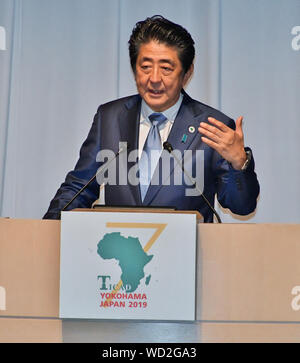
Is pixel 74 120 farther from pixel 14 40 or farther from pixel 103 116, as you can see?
pixel 14 40

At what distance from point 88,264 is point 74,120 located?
2025 millimetres

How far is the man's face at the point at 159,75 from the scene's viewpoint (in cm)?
395

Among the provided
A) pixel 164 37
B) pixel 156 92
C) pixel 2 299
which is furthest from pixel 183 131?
pixel 2 299

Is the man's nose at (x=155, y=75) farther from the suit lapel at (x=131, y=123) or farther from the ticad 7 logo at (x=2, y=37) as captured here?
the ticad 7 logo at (x=2, y=37)

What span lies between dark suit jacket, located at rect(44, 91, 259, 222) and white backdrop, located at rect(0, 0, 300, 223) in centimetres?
10

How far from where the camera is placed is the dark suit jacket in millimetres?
3729

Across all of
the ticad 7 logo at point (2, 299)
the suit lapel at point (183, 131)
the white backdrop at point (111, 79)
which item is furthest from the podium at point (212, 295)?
the white backdrop at point (111, 79)

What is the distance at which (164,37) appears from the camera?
13.2ft

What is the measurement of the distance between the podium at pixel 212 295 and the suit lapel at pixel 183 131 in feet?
4.91

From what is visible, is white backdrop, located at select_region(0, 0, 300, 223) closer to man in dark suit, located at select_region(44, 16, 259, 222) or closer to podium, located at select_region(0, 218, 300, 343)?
man in dark suit, located at select_region(44, 16, 259, 222)

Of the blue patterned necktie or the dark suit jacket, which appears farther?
the blue patterned necktie

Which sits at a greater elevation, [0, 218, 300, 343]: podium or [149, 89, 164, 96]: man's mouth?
[149, 89, 164, 96]: man's mouth

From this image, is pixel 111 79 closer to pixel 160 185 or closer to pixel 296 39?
pixel 160 185

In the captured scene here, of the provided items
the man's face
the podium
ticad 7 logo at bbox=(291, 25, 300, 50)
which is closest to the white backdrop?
ticad 7 logo at bbox=(291, 25, 300, 50)
